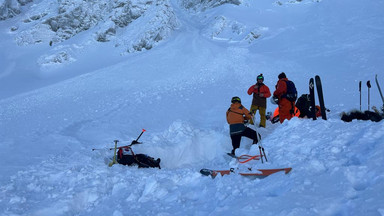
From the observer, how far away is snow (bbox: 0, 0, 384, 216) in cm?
351

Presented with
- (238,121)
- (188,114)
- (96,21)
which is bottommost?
(188,114)

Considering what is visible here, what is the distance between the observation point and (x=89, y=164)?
6195 mm

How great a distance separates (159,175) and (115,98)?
9.58 m

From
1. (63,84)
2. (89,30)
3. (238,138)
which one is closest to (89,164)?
(238,138)

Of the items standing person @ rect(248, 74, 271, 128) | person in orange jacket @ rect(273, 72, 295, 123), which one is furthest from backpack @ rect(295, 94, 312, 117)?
standing person @ rect(248, 74, 271, 128)

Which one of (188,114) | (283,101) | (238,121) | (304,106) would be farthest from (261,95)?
(188,114)

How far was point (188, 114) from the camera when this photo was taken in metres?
11.0

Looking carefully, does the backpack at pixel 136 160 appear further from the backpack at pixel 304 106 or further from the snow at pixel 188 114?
the backpack at pixel 304 106

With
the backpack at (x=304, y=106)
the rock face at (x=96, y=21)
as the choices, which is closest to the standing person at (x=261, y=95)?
the backpack at (x=304, y=106)

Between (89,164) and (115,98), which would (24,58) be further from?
(89,164)

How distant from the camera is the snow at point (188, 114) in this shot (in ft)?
11.5

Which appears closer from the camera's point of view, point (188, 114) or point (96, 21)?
point (188, 114)

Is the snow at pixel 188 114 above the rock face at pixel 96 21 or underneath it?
underneath

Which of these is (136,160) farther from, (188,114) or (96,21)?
(96,21)
